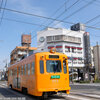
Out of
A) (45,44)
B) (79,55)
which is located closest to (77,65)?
(79,55)

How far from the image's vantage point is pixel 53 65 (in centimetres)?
1078

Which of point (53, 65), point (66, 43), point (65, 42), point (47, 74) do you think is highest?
point (65, 42)

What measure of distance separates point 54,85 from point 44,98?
128cm

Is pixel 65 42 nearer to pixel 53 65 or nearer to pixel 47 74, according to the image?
pixel 53 65

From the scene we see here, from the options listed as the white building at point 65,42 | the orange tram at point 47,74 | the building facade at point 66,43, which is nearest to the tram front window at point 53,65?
the orange tram at point 47,74

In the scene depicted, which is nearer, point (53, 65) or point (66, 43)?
point (53, 65)

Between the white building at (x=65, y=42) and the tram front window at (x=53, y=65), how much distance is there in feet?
154

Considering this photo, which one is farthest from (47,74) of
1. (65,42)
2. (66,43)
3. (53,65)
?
(66,43)

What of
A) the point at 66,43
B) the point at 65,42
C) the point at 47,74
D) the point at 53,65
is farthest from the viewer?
the point at 66,43

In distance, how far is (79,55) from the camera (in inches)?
2419

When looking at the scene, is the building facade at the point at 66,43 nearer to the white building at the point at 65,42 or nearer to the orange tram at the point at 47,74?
the white building at the point at 65,42

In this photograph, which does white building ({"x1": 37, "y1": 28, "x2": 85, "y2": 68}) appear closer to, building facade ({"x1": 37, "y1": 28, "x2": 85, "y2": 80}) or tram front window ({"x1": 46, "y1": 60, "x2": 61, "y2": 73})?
building facade ({"x1": 37, "y1": 28, "x2": 85, "y2": 80})

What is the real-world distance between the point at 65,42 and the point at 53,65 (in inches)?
1920

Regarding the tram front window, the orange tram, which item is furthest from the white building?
the tram front window
